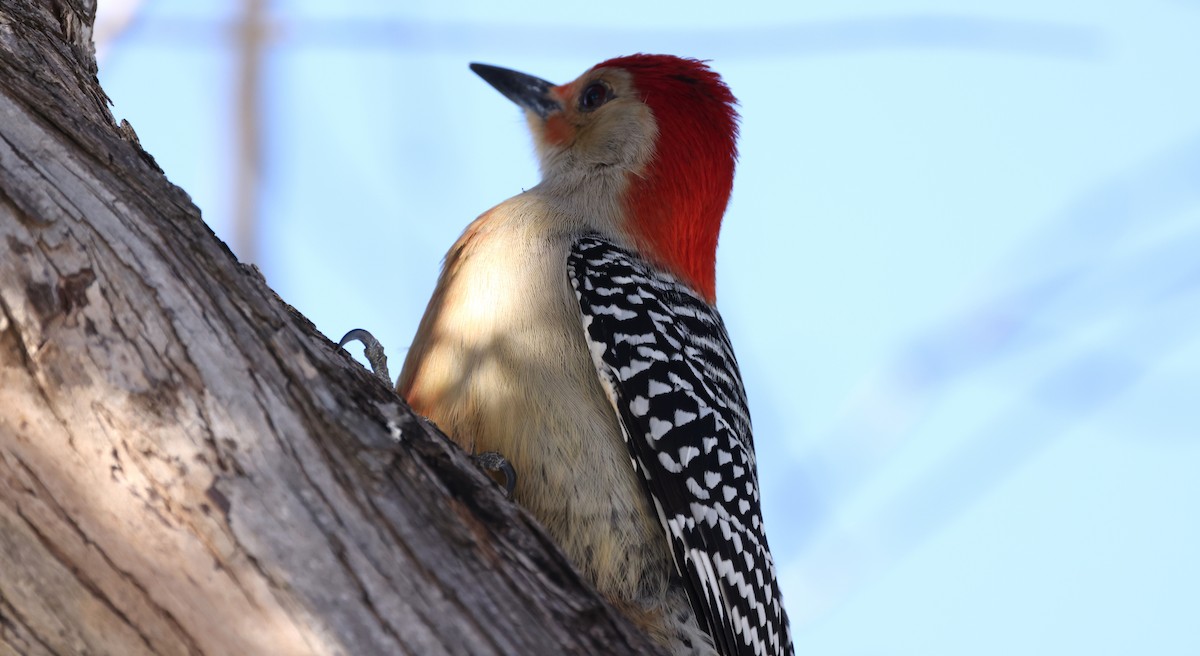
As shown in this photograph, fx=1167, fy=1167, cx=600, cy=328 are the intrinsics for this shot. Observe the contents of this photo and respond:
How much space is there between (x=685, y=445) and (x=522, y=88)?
2736mm

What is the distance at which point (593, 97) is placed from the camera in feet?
19.6

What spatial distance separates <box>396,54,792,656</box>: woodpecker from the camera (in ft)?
13.4

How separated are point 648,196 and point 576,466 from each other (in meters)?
1.69

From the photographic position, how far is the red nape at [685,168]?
533 centimetres

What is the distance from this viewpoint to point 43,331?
93.7 inches

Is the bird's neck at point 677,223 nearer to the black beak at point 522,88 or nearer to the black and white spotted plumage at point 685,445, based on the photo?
the black and white spotted plumage at point 685,445

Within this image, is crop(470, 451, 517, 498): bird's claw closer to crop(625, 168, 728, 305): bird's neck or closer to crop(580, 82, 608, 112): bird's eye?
crop(625, 168, 728, 305): bird's neck

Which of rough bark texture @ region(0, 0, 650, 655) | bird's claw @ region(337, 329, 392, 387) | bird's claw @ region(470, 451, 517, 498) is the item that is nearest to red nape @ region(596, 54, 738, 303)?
bird's claw @ region(337, 329, 392, 387)

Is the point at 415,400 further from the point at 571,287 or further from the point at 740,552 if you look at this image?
the point at 740,552

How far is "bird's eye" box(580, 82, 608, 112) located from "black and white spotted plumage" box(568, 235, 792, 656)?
1252 mm

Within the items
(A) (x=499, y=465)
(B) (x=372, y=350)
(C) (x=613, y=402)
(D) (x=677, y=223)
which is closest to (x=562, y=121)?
(D) (x=677, y=223)

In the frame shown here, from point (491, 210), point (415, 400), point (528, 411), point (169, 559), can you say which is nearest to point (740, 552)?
point (528, 411)

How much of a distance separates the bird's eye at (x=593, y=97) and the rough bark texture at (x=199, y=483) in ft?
11.7

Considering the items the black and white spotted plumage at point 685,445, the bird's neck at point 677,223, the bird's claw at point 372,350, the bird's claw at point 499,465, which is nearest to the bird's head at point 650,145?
the bird's neck at point 677,223
